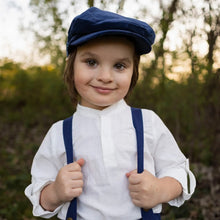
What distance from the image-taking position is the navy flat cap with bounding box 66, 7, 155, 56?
1372 mm

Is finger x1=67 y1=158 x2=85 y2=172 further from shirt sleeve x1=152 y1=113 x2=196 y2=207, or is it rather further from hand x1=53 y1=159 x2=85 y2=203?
shirt sleeve x1=152 y1=113 x2=196 y2=207

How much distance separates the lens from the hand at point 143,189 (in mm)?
1458

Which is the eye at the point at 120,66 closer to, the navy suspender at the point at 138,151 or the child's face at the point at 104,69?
the child's face at the point at 104,69

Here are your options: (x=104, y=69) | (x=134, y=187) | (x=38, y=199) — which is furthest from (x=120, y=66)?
(x=38, y=199)

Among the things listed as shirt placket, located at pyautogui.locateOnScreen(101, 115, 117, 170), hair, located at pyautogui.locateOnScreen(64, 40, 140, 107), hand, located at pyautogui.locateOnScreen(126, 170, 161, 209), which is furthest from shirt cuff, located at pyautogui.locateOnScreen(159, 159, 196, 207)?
hair, located at pyautogui.locateOnScreen(64, 40, 140, 107)

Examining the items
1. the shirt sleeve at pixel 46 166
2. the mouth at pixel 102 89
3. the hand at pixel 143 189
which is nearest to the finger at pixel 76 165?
the shirt sleeve at pixel 46 166

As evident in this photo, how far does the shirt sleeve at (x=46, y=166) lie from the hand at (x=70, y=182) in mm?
139

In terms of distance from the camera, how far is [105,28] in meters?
1.39

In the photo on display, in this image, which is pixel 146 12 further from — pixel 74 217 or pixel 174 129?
pixel 74 217

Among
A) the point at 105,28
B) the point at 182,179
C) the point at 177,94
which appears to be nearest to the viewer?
the point at 105,28

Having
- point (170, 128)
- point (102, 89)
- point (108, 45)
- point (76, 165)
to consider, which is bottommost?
point (170, 128)

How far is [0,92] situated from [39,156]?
651 cm

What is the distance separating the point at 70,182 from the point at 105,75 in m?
0.58

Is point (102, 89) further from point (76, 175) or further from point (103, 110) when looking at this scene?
point (76, 175)
